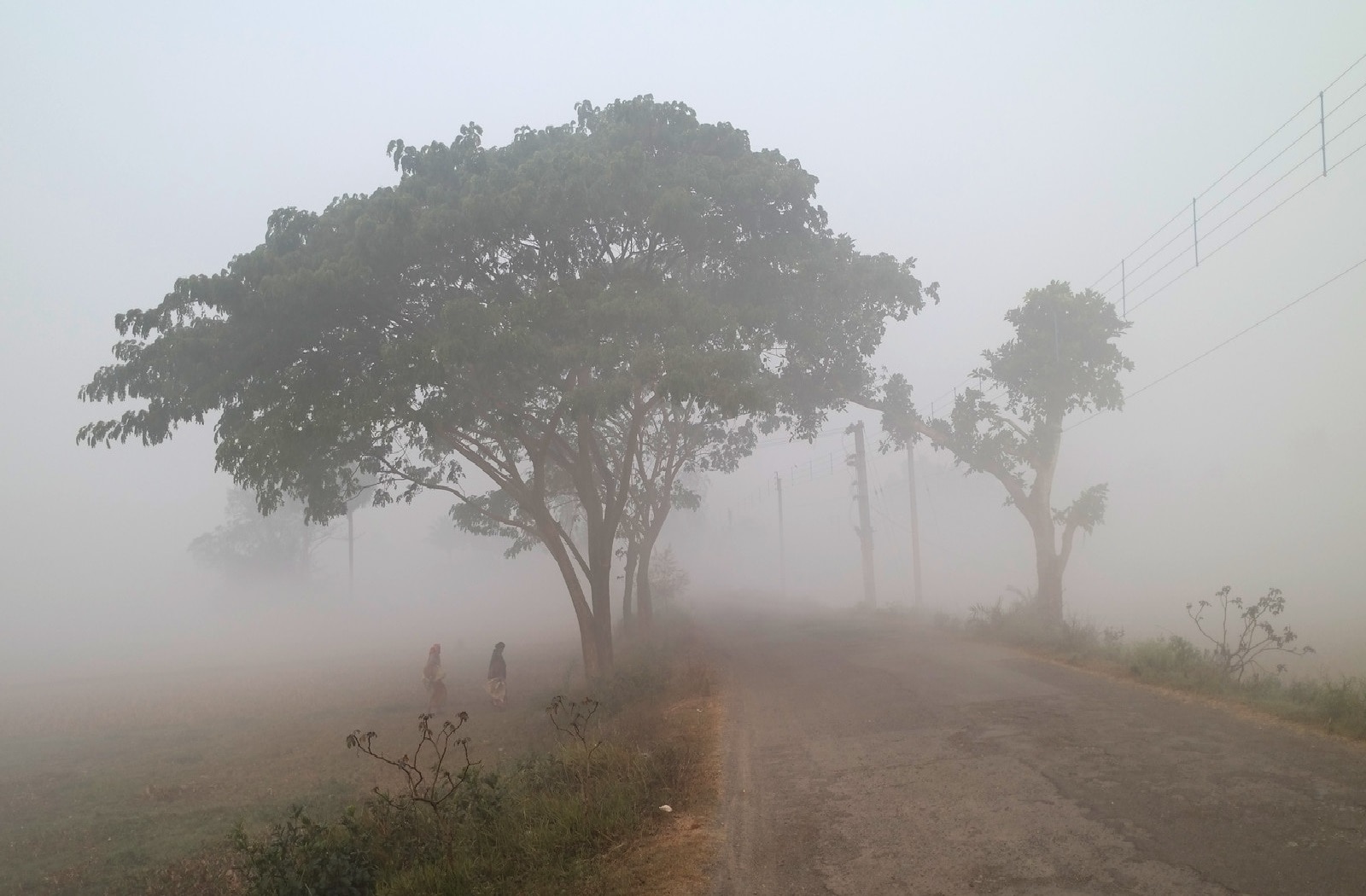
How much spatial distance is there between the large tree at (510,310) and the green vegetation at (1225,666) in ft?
22.5

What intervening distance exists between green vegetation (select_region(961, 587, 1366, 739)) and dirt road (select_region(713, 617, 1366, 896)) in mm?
486

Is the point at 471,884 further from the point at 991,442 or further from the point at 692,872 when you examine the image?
the point at 991,442

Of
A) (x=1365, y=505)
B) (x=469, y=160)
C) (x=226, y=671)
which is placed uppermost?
(x=469, y=160)

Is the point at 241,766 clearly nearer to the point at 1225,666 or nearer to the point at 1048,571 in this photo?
the point at 1225,666

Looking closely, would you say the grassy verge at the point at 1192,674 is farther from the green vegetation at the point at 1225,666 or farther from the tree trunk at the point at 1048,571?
the tree trunk at the point at 1048,571

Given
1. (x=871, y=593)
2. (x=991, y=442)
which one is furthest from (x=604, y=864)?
(x=871, y=593)

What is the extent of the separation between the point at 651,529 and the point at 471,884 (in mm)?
20177

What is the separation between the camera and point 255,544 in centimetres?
8031

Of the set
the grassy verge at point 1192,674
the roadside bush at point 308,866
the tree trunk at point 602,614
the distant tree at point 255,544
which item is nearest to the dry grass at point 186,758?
the tree trunk at point 602,614

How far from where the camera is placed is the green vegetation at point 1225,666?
9.28m

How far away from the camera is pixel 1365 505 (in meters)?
54.1

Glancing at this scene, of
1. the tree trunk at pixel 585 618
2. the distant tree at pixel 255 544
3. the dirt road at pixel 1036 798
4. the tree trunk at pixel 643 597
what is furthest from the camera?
the distant tree at pixel 255 544

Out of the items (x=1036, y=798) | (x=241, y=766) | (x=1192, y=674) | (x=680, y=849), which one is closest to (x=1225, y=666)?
(x=1192, y=674)

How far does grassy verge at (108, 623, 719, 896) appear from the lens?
6340 millimetres
